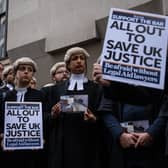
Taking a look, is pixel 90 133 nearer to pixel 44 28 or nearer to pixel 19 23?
pixel 44 28

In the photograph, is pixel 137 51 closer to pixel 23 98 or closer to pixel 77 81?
pixel 77 81

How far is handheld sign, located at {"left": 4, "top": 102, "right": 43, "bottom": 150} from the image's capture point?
4.43m

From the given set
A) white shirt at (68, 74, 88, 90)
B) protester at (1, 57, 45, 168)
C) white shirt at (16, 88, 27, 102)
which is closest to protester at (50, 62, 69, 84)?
protester at (1, 57, 45, 168)

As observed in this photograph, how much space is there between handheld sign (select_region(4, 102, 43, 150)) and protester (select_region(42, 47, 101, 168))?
0.50 feet

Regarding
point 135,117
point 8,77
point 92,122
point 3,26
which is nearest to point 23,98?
point 92,122

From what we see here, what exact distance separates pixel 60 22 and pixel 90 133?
19.6 ft

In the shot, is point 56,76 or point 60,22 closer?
point 56,76

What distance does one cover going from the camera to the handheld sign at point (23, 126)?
4434mm

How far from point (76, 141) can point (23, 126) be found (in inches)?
21.8

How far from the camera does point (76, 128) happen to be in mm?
4309

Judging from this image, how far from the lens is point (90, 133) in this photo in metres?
4.34

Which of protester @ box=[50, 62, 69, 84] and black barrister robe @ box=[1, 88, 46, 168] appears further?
protester @ box=[50, 62, 69, 84]

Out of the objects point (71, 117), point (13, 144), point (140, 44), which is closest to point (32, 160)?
point (13, 144)

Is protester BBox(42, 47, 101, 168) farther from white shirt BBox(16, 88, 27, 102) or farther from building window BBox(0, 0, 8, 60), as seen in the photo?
building window BBox(0, 0, 8, 60)
